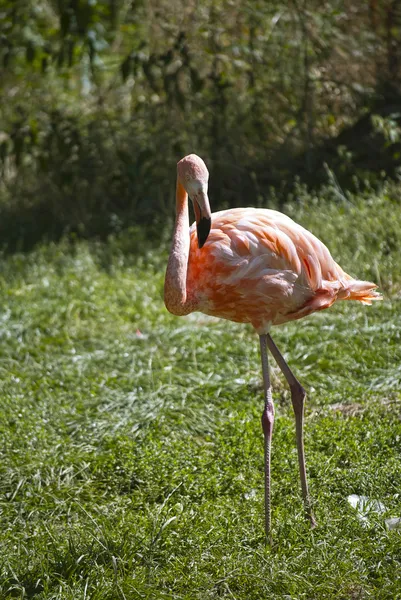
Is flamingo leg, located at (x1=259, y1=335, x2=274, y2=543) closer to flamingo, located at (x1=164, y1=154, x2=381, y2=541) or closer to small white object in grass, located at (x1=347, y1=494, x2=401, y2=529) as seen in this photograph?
flamingo, located at (x1=164, y1=154, x2=381, y2=541)

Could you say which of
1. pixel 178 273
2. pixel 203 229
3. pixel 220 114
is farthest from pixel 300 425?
pixel 220 114

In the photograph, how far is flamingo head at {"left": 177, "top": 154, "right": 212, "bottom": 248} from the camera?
3080 millimetres

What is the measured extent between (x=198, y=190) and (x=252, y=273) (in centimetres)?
43

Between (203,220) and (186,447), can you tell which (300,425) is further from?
(203,220)

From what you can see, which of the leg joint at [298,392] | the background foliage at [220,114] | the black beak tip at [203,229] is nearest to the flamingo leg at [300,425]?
the leg joint at [298,392]

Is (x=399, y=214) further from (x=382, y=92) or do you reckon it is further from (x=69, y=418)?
(x=69, y=418)

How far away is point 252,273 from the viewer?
330cm

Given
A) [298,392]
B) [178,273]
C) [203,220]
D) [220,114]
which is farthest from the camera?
[220,114]

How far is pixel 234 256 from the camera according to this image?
10.9 ft

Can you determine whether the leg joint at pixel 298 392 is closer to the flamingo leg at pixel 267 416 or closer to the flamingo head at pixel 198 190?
the flamingo leg at pixel 267 416

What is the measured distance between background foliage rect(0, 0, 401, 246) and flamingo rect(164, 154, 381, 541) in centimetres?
362

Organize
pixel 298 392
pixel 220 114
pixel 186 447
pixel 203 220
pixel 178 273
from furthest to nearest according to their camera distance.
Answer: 1. pixel 220 114
2. pixel 186 447
3. pixel 298 392
4. pixel 178 273
5. pixel 203 220

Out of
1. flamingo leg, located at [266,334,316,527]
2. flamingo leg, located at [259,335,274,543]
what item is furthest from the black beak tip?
flamingo leg, located at [266,334,316,527]

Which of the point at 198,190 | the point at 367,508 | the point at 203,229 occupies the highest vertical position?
the point at 198,190
